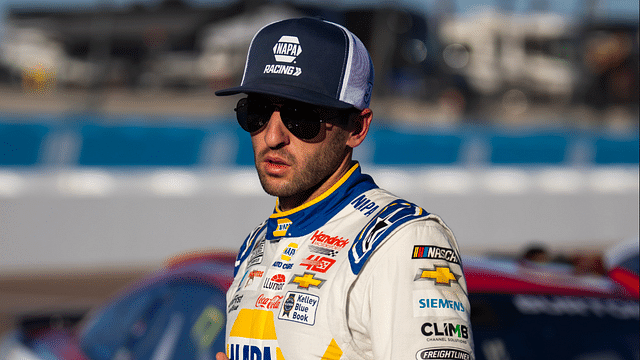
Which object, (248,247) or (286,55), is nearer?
(286,55)

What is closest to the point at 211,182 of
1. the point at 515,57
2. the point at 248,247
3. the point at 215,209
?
the point at 215,209

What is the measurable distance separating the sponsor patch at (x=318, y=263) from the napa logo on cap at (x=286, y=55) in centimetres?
38

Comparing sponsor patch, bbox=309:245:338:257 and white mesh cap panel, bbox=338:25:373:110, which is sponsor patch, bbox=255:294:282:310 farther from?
white mesh cap panel, bbox=338:25:373:110

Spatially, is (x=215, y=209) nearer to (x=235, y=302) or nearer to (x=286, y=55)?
(x=235, y=302)

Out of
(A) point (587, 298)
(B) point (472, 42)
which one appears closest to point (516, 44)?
(B) point (472, 42)

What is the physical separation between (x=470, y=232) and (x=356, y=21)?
50.6ft

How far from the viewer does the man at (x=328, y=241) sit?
137 centimetres

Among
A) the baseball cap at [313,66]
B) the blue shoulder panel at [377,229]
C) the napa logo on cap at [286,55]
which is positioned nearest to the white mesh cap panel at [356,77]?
the baseball cap at [313,66]

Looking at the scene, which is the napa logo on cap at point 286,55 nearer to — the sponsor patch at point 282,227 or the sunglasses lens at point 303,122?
the sunglasses lens at point 303,122

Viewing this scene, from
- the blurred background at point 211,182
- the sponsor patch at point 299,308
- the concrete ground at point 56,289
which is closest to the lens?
the sponsor patch at point 299,308

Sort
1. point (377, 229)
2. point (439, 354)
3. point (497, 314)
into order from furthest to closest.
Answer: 1. point (497, 314)
2. point (377, 229)
3. point (439, 354)

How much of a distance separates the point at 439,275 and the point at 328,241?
263 millimetres

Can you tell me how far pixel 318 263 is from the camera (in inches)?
60.1

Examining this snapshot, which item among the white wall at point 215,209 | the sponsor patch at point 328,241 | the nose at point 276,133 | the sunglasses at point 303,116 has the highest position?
the sunglasses at point 303,116
